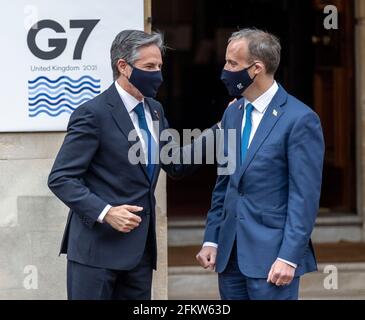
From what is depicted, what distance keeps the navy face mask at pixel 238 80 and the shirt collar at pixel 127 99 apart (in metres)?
0.48

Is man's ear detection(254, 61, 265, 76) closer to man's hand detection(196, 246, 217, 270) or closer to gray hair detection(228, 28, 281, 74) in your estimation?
gray hair detection(228, 28, 281, 74)

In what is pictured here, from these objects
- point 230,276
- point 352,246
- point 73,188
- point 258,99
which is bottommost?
point 352,246

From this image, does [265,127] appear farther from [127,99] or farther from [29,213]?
[29,213]

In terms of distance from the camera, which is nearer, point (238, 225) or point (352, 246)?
point (238, 225)

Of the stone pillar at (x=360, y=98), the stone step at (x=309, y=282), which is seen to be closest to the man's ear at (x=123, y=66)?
the stone step at (x=309, y=282)

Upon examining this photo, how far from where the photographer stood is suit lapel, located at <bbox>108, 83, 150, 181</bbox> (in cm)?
489

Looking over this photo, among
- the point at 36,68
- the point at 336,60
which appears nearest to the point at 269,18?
the point at 336,60

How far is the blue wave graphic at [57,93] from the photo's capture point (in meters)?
6.72

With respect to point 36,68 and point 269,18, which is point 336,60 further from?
point 36,68

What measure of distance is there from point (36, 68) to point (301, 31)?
4.61 metres

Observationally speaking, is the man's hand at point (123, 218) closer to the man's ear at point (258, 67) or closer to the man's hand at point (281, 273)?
the man's hand at point (281, 273)

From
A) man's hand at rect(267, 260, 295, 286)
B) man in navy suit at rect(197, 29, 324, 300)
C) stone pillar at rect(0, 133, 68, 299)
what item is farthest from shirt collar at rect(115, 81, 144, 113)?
stone pillar at rect(0, 133, 68, 299)

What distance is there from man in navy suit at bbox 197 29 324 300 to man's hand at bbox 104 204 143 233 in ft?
1.59

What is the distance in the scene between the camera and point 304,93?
1090cm
